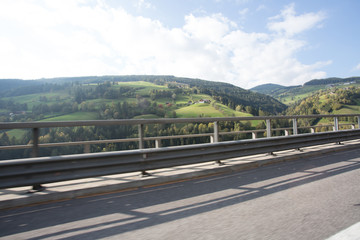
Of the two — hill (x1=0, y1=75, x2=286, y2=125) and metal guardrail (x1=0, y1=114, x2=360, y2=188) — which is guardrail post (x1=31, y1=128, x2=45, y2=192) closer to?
metal guardrail (x1=0, y1=114, x2=360, y2=188)

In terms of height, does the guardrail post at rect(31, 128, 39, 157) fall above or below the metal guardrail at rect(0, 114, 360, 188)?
above

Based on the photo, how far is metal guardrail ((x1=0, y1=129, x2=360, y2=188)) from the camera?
13.2ft

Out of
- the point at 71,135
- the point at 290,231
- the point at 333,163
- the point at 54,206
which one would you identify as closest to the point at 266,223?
the point at 290,231

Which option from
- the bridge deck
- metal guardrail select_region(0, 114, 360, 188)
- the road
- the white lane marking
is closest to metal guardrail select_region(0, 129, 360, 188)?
metal guardrail select_region(0, 114, 360, 188)

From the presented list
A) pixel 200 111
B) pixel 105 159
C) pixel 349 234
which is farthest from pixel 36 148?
pixel 200 111

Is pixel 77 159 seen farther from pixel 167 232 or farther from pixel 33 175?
pixel 167 232

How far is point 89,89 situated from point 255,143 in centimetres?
11449

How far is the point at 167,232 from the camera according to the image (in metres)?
2.82

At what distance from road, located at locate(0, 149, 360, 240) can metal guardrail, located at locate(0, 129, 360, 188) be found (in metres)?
0.49

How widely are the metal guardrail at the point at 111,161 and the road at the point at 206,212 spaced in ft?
1.60

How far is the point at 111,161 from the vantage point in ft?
15.5

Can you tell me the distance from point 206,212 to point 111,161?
7.17 feet

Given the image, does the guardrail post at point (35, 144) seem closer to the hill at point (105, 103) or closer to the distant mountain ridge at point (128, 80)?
the hill at point (105, 103)

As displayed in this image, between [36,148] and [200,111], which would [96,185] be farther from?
[200,111]
